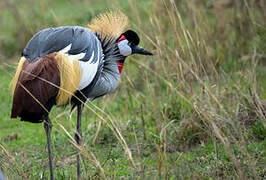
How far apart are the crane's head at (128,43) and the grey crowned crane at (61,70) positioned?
2cm

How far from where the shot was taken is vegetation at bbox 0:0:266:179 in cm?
272

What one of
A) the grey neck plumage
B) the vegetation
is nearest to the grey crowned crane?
the grey neck plumage

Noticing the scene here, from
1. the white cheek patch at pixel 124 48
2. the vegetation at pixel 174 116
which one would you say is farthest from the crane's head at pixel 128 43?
the vegetation at pixel 174 116

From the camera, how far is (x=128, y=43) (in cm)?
348

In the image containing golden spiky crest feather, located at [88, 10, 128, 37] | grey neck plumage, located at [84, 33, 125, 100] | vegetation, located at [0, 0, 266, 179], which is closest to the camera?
vegetation, located at [0, 0, 266, 179]

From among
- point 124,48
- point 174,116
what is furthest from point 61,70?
point 174,116

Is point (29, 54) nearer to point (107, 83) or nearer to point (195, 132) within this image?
point (107, 83)

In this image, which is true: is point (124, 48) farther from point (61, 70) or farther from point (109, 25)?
point (61, 70)

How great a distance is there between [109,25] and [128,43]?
0.19 m

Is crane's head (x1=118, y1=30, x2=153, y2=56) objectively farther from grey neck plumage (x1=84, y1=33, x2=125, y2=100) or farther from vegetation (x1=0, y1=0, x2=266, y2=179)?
vegetation (x1=0, y1=0, x2=266, y2=179)

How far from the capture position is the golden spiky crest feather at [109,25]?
3.44m

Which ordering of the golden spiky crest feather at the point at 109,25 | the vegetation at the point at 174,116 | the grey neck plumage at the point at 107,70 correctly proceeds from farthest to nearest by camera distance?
the golden spiky crest feather at the point at 109,25
the grey neck plumage at the point at 107,70
the vegetation at the point at 174,116

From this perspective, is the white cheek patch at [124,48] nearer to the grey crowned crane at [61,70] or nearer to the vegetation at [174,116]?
the grey crowned crane at [61,70]

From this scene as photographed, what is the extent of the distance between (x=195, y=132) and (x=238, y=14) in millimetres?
2031
